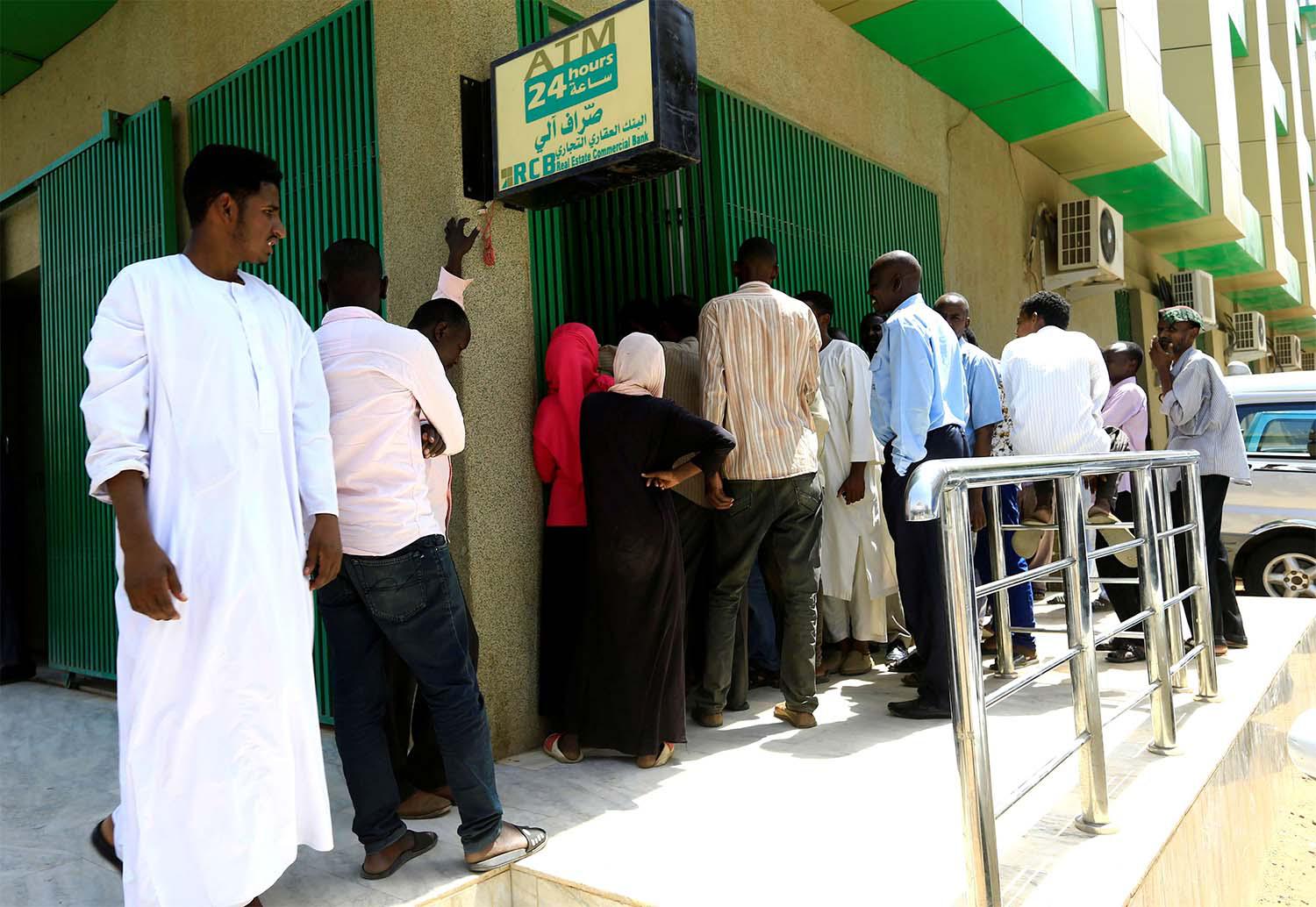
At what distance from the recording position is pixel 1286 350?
27453 mm

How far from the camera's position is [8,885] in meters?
2.77

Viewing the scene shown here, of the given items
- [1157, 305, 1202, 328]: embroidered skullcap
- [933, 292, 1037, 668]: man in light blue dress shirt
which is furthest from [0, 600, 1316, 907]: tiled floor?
[1157, 305, 1202, 328]: embroidered skullcap

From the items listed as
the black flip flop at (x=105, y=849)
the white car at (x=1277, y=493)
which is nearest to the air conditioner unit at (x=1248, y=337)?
the white car at (x=1277, y=493)

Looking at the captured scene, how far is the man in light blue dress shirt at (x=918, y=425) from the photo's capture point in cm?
405

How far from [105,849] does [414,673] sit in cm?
107

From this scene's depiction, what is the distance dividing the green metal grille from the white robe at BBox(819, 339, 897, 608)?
356 cm

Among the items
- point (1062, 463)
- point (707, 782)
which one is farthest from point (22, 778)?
point (1062, 463)

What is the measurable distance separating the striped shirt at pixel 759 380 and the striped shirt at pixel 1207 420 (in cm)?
240

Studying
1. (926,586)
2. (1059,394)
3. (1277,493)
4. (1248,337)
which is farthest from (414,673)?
(1248,337)

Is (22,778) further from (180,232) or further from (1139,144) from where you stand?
(1139,144)

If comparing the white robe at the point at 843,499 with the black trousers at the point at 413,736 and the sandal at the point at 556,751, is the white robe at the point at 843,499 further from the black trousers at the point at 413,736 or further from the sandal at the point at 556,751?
the black trousers at the point at 413,736

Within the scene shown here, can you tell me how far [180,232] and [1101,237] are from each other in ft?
28.1

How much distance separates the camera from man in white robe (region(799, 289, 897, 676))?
4836mm

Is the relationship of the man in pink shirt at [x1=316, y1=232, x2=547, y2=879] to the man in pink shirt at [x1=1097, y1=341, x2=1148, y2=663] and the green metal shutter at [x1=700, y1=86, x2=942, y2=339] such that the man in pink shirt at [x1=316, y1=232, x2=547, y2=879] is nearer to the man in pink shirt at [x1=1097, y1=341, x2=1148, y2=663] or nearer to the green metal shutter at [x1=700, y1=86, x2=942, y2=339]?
the green metal shutter at [x1=700, y1=86, x2=942, y2=339]
